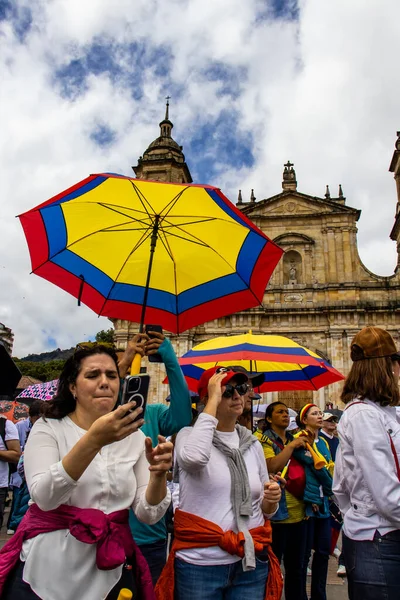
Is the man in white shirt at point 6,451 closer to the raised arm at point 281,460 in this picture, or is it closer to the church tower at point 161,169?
the raised arm at point 281,460

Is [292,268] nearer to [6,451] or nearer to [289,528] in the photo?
[6,451]

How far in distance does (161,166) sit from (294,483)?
27.1 m

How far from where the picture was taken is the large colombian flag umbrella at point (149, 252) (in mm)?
3277

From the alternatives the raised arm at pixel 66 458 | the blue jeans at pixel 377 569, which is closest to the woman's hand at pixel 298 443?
the blue jeans at pixel 377 569

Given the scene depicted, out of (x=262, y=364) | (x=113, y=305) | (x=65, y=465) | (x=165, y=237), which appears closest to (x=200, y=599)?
(x=65, y=465)

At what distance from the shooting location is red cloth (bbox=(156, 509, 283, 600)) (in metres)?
2.49

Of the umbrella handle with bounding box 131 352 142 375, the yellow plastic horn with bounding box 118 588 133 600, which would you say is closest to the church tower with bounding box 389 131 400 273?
the umbrella handle with bounding box 131 352 142 375

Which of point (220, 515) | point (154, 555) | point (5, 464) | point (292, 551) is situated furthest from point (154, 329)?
point (5, 464)

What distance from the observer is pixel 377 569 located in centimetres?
229

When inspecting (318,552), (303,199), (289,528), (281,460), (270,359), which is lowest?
(318,552)

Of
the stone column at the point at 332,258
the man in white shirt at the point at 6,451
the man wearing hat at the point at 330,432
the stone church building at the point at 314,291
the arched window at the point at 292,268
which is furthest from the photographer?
the arched window at the point at 292,268

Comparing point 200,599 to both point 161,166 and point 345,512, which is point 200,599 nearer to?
point 345,512

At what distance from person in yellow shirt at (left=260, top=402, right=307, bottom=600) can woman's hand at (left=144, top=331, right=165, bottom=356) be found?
2122 millimetres

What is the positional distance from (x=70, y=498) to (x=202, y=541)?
0.96m
